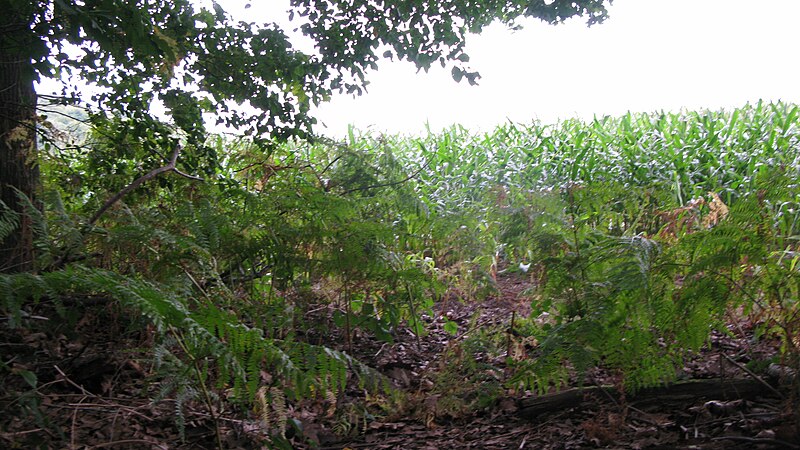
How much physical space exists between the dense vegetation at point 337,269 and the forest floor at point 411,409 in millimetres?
102

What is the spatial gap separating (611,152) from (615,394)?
5.05 metres

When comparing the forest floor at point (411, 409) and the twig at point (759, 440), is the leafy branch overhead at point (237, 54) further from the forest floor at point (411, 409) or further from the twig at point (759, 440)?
the twig at point (759, 440)

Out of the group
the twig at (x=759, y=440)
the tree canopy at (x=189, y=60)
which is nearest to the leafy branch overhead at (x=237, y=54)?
the tree canopy at (x=189, y=60)

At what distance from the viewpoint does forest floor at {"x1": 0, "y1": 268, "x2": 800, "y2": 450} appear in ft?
7.66

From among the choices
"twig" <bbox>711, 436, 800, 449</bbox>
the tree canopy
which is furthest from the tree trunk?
"twig" <bbox>711, 436, 800, 449</bbox>

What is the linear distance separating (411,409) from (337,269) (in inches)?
29.7

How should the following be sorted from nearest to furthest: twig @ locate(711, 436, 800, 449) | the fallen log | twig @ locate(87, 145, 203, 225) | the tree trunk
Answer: twig @ locate(711, 436, 800, 449), the fallen log, twig @ locate(87, 145, 203, 225), the tree trunk

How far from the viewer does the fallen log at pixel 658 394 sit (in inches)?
99.3

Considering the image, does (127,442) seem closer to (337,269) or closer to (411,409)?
(337,269)

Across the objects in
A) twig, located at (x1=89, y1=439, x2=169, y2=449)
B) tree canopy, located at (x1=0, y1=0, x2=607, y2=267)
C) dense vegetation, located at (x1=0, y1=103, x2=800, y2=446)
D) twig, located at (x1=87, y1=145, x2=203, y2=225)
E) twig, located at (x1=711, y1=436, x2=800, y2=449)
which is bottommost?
twig, located at (x1=711, y1=436, x2=800, y2=449)

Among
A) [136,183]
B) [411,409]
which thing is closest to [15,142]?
[136,183]

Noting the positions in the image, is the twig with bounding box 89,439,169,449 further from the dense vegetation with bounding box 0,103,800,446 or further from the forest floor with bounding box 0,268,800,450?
the dense vegetation with bounding box 0,103,800,446

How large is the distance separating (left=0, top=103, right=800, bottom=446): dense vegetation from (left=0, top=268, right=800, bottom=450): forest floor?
0.10 meters

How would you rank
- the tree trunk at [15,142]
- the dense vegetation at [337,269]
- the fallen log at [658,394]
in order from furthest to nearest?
the tree trunk at [15,142] < the fallen log at [658,394] < the dense vegetation at [337,269]
